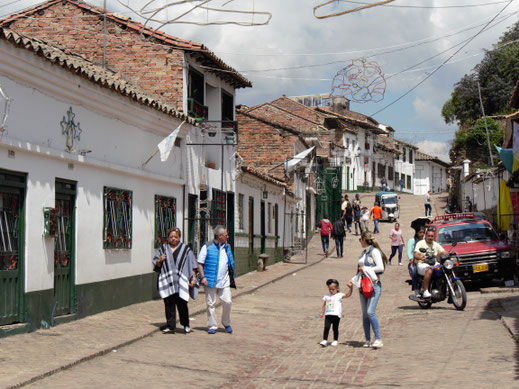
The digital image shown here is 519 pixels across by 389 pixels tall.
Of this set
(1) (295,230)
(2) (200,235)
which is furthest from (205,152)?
(1) (295,230)

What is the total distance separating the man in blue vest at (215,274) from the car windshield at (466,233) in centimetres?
838

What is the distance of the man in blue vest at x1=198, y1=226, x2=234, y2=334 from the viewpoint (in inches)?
466

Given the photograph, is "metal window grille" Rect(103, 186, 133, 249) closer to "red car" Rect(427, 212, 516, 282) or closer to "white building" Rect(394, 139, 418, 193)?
"red car" Rect(427, 212, 516, 282)

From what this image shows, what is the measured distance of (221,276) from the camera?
39.0 feet

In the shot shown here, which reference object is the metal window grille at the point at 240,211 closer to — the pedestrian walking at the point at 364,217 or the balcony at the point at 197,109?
the balcony at the point at 197,109

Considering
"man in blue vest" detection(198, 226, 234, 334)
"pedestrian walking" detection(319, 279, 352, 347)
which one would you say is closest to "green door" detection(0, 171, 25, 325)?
"man in blue vest" detection(198, 226, 234, 334)

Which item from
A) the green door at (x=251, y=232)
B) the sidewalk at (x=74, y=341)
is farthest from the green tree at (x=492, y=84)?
the sidewalk at (x=74, y=341)

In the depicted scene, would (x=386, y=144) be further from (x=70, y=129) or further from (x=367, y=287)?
(x=367, y=287)

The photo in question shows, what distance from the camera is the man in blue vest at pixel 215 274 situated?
11.8 m

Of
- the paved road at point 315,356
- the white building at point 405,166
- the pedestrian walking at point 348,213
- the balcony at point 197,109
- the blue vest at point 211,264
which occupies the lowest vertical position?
the paved road at point 315,356

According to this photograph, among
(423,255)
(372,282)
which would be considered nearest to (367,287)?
(372,282)

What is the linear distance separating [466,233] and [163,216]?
25.3ft

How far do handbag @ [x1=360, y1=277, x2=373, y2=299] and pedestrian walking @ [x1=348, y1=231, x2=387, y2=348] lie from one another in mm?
37

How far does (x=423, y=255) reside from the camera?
14430 mm
